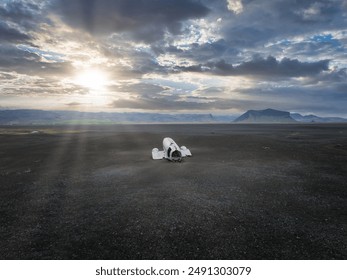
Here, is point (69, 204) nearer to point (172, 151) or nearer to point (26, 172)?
point (26, 172)

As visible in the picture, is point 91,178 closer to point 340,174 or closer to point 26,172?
point 26,172

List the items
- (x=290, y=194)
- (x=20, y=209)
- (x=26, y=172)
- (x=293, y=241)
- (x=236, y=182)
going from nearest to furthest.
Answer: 1. (x=293, y=241)
2. (x=20, y=209)
3. (x=290, y=194)
4. (x=236, y=182)
5. (x=26, y=172)

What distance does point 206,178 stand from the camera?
20266 millimetres

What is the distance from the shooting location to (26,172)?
2356 cm

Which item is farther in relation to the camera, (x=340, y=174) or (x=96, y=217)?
(x=340, y=174)

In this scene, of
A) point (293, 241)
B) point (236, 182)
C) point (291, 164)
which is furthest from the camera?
point (291, 164)

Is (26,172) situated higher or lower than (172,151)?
lower

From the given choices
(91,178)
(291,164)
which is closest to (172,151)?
(91,178)

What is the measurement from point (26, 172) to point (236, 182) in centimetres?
2162

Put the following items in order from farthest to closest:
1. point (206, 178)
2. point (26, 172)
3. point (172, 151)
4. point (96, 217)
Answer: point (172, 151)
point (26, 172)
point (206, 178)
point (96, 217)

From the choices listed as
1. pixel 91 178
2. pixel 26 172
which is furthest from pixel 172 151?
pixel 26 172

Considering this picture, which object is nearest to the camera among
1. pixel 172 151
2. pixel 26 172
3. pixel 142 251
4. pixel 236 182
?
pixel 142 251

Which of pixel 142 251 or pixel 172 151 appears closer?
pixel 142 251

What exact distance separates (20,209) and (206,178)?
14199 millimetres
